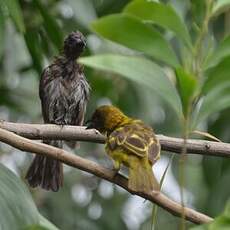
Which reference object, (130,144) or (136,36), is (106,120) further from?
(136,36)

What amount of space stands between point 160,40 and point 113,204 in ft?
17.2

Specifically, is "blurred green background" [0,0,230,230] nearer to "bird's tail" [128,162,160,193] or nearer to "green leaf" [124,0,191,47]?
"bird's tail" [128,162,160,193]

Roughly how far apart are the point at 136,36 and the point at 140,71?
0.09 meters

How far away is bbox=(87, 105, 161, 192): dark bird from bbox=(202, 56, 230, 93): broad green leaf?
107 cm

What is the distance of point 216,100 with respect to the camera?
86.0 inches

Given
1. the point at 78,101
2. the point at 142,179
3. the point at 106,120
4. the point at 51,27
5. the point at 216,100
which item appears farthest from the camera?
the point at 78,101

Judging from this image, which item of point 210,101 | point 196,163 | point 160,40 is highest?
point 160,40

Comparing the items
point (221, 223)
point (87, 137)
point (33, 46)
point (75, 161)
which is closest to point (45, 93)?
point (33, 46)

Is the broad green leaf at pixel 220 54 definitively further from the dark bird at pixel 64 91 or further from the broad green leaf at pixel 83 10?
the dark bird at pixel 64 91

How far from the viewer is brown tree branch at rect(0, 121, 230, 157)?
10.9 feet

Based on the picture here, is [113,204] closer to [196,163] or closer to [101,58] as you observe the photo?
[196,163]

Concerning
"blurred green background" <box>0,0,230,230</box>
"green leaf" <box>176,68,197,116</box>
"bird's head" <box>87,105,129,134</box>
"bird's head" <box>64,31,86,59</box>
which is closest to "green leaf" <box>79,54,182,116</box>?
"green leaf" <box>176,68,197,116</box>

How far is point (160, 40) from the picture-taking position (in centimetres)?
212

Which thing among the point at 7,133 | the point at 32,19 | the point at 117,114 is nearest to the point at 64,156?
the point at 7,133
